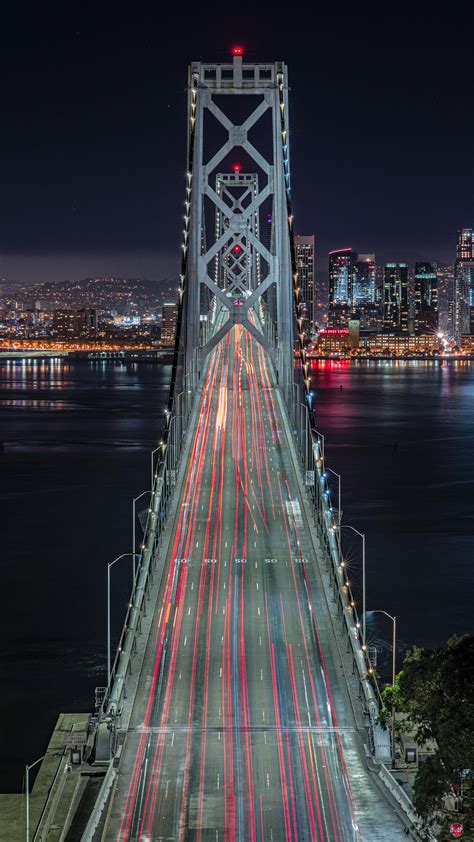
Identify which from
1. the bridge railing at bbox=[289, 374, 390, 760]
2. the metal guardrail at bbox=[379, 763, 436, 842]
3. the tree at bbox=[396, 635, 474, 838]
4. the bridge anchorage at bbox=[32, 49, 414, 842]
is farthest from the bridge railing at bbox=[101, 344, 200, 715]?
the tree at bbox=[396, 635, 474, 838]

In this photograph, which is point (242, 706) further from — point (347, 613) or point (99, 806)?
point (99, 806)

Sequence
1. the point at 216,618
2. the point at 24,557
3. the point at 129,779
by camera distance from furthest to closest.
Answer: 1. the point at 24,557
2. the point at 216,618
3. the point at 129,779

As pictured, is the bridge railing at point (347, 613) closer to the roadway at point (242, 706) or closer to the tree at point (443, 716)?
the roadway at point (242, 706)

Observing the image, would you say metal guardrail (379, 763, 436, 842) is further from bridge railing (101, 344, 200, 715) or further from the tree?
bridge railing (101, 344, 200, 715)

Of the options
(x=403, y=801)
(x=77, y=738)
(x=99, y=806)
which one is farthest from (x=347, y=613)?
(x=99, y=806)

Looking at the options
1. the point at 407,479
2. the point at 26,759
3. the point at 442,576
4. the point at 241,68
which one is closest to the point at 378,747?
the point at 26,759

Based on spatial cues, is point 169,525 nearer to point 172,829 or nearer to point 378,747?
point 378,747
